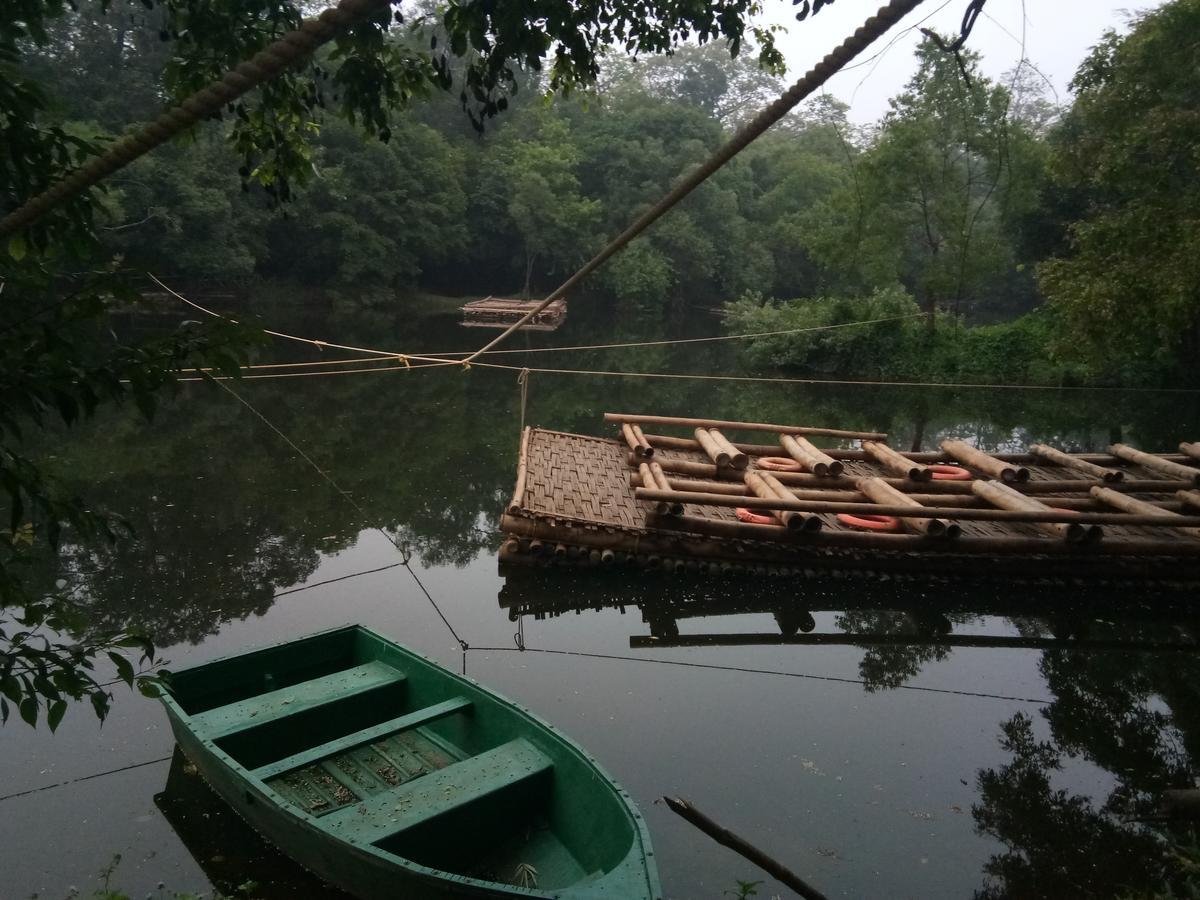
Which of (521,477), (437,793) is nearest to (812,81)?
(437,793)

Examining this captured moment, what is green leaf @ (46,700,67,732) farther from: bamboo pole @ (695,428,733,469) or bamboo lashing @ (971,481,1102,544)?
bamboo lashing @ (971,481,1102,544)

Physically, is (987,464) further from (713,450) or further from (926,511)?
(713,450)

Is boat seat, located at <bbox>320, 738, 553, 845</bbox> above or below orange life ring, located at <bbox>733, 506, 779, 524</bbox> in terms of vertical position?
below

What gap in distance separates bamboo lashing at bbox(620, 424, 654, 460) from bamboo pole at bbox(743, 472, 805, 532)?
1077 mm

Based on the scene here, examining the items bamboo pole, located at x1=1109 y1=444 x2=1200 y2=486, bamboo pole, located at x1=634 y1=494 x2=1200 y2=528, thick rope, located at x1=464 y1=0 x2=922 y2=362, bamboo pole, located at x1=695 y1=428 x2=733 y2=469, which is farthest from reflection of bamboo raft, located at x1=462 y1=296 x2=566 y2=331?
thick rope, located at x1=464 y1=0 x2=922 y2=362

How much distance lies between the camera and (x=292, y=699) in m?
5.04

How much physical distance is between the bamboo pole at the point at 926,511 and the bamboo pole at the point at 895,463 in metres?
0.93

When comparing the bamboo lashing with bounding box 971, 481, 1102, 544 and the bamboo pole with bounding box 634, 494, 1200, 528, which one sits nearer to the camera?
the bamboo pole with bounding box 634, 494, 1200, 528

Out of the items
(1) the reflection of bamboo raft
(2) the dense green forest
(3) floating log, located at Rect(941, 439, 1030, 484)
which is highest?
(2) the dense green forest

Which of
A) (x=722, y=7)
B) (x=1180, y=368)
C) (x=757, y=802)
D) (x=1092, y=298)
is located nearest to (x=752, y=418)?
(x=1092, y=298)

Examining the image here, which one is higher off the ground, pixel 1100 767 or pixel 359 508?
pixel 359 508

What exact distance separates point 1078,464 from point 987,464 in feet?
4.51

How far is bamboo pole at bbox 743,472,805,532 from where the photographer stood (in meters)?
7.90

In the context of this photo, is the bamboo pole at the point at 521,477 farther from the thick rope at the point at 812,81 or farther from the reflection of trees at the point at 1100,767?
the thick rope at the point at 812,81
